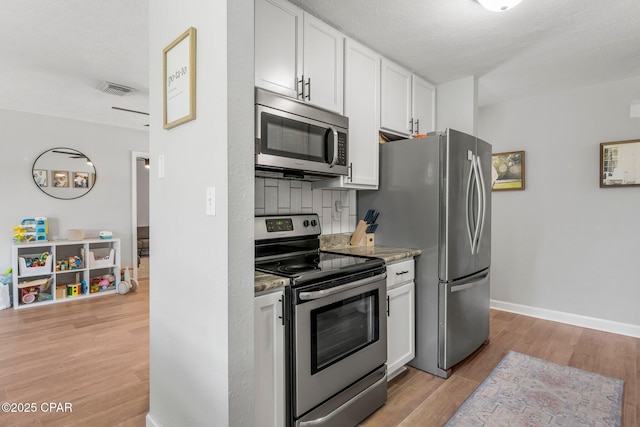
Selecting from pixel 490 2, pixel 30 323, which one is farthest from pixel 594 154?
pixel 30 323

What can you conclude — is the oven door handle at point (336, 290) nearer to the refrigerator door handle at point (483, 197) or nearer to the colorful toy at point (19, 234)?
the refrigerator door handle at point (483, 197)

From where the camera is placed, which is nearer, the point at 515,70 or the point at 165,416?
the point at 165,416

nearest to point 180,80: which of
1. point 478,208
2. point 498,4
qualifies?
point 498,4

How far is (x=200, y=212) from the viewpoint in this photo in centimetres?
139

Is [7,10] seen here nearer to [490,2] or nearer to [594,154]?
[490,2]

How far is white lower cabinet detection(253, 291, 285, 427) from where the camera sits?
1.43 m

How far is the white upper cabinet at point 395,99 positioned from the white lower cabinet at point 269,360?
175 cm

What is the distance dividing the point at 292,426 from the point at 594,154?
366 centimetres

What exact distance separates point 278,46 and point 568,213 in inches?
130

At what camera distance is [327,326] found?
172 centimetres

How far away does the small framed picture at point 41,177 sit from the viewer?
4.35 meters

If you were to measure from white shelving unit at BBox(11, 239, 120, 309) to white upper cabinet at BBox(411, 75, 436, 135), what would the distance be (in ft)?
13.7

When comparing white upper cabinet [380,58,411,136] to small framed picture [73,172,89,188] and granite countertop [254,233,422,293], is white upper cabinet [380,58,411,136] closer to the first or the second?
granite countertop [254,233,422,293]

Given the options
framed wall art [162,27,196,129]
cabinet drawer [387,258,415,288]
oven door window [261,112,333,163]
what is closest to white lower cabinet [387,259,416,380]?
cabinet drawer [387,258,415,288]
